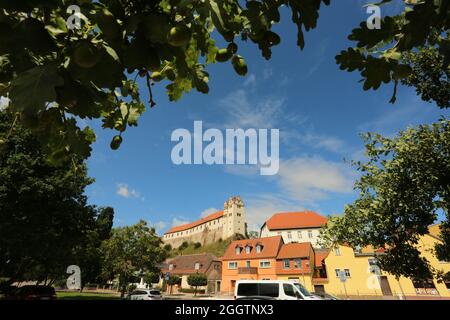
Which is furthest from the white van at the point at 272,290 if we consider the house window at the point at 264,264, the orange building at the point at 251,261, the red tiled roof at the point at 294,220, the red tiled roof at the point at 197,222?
the red tiled roof at the point at 197,222

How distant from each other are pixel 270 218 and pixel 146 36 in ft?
314

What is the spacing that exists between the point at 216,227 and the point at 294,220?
34704 millimetres

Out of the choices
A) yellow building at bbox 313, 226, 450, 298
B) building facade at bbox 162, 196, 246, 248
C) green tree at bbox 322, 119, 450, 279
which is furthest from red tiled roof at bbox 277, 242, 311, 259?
building facade at bbox 162, 196, 246, 248

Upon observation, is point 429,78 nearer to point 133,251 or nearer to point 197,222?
point 133,251

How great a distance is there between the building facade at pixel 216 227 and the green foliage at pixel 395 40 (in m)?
104

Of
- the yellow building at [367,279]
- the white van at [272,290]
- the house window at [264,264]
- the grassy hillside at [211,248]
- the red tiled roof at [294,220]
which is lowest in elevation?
the white van at [272,290]

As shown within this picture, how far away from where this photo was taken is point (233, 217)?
105 meters

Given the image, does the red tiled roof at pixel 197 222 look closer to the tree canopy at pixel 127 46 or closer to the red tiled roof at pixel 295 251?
the red tiled roof at pixel 295 251

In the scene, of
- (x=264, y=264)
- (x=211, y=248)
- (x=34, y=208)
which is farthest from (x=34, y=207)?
(x=211, y=248)

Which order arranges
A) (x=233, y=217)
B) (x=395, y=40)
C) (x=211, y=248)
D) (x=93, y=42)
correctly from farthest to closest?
(x=211, y=248) < (x=233, y=217) < (x=395, y=40) < (x=93, y=42)

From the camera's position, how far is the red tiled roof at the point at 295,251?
156ft

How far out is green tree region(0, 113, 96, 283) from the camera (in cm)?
2070

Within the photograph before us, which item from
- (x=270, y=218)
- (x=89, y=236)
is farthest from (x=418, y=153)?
(x=270, y=218)
